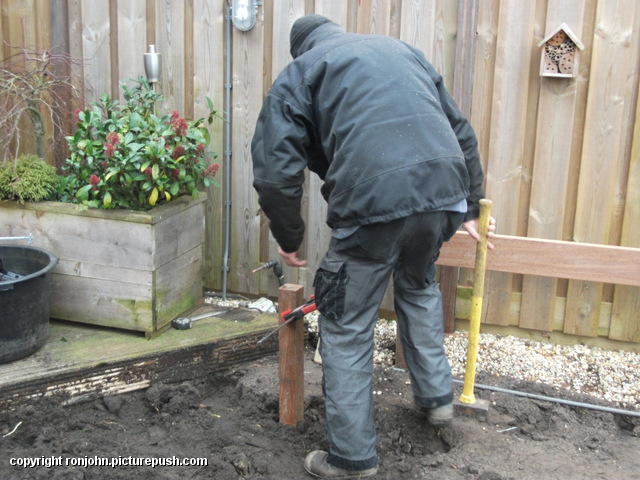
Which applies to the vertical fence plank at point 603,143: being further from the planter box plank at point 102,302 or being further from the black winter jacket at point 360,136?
the planter box plank at point 102,302

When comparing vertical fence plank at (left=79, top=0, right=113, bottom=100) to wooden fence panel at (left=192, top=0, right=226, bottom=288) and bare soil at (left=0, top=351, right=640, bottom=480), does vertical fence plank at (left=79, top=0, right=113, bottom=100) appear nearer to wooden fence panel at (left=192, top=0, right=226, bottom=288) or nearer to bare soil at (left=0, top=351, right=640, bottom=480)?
wooden fence panel at (left=192, top=0, right=226, bottom=288)

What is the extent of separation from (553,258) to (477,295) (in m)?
0.69

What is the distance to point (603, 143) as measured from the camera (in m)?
4.00

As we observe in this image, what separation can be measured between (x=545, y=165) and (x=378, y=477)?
1993 millimetres

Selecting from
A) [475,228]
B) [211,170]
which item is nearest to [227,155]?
[211,170]

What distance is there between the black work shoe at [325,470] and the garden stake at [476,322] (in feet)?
2.13

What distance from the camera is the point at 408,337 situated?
10.9 ft

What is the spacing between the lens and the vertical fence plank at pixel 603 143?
3.88 m

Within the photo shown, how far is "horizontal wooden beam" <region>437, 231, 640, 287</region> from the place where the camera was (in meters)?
3.79

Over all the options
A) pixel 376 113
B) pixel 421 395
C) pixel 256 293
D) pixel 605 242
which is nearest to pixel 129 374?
pixel 256 293

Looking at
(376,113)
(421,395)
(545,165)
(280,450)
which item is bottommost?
(280,450)

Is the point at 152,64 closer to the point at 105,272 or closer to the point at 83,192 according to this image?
the point at 83,192

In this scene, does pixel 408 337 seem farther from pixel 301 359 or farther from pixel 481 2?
pixel 481 2

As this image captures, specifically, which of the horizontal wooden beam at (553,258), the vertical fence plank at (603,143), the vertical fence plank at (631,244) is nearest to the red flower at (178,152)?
the horizontal wooden beam at (553,258)
